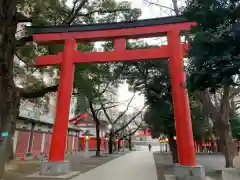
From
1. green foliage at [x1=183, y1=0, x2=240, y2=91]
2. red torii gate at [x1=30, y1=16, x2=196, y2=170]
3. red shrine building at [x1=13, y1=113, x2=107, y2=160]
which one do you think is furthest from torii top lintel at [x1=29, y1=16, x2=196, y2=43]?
red shrine building at [x1=13, y1=113, x2=107, y2=160]

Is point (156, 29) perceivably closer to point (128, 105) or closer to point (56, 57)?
point (56, 57)

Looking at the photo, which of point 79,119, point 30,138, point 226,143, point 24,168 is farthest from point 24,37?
point 79,119

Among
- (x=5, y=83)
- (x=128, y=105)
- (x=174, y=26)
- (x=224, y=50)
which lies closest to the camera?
(x=224, y=50)

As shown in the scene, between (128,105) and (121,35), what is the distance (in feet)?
68.7

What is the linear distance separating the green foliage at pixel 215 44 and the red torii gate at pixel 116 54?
3.90m

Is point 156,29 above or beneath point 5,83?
above

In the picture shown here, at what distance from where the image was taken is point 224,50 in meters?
4.25

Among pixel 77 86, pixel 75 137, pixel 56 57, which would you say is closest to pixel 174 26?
pixel 56 57

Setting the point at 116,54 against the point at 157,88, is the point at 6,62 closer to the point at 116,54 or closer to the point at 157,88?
the point at 116,54

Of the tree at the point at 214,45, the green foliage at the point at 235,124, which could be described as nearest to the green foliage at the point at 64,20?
the tree at the point at 214,45

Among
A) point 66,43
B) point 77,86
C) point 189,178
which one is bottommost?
point 189,178

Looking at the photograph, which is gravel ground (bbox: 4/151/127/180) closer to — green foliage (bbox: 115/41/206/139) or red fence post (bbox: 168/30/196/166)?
green foliage (bbox: 115/41/206/139)

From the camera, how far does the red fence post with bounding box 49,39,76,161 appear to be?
913cm

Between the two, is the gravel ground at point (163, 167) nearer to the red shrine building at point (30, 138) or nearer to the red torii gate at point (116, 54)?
the red torii gate at point (116, 54)
